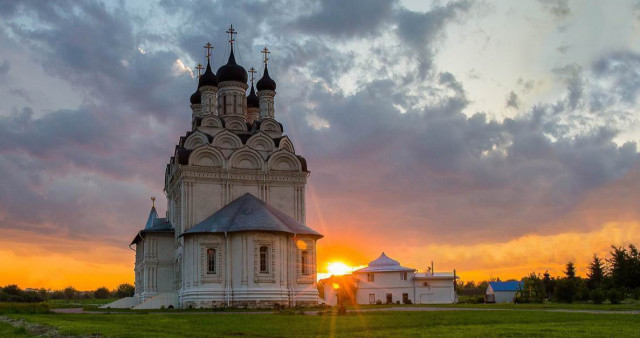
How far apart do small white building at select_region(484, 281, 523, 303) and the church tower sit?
28.1 m

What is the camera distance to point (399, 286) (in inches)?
2106

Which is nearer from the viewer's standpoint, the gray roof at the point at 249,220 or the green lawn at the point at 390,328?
the green lawn at the point at 390,328

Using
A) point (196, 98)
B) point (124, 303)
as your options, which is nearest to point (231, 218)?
point (124, 303)

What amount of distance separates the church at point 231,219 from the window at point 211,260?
0.05m

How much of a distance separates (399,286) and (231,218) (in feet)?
66.3

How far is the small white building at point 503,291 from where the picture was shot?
62.6 meters

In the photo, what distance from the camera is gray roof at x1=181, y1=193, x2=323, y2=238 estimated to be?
119 feet

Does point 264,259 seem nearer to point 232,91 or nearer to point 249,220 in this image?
point 249,220

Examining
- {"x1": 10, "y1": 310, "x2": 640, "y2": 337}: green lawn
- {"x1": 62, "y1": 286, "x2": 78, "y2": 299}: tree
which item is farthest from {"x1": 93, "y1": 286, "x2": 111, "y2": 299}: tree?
{"x1": 10, "y1": 310, "x2": 640, "y2": 337}: green lawn

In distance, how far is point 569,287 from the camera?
146 ft

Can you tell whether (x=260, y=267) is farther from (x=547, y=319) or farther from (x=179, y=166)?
(x=547, y=319)

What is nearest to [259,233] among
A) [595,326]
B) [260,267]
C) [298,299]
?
[260,267]

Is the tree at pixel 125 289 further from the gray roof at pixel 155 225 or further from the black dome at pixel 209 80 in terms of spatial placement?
the black dome at pixel 209 80

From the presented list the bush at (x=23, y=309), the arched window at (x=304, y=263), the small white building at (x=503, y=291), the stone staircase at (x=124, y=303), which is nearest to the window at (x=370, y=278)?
the small white building at (x=503, y=291)
